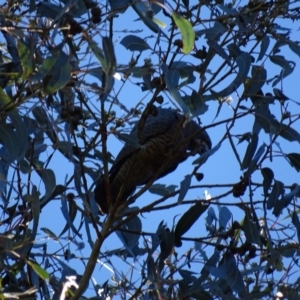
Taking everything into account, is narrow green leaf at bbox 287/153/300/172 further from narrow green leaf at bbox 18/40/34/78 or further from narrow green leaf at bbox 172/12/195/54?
narrow green leaf at bbox 18/40/34/78

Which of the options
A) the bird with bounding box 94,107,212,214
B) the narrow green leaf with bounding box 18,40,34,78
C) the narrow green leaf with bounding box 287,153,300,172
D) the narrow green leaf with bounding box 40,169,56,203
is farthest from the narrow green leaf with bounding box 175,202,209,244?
the narrow green leaf with bounding box 18,40,34,78

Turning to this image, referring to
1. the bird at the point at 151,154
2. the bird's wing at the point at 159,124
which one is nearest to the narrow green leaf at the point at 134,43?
the bird at the point at 151,154

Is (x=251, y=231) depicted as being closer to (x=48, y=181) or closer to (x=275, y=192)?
(x=275, y=192)

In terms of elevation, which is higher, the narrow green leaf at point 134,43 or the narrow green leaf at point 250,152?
the narrow green leaf at point 134,43

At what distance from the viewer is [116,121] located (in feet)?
7.02

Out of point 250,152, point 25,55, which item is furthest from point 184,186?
point 25,55

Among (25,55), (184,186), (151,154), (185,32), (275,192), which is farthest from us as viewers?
(151,154)

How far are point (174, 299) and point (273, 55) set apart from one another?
731 millimetres

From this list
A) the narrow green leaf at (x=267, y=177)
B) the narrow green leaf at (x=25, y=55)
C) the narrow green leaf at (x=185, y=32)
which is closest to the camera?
the narrow green leaf at (x=185, y=32)

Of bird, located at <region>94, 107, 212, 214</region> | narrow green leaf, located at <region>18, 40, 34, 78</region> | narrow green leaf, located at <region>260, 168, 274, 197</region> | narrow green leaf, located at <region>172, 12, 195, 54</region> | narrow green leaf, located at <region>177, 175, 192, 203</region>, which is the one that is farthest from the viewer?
bird, located at <region>94, 107, 212, 214</region>

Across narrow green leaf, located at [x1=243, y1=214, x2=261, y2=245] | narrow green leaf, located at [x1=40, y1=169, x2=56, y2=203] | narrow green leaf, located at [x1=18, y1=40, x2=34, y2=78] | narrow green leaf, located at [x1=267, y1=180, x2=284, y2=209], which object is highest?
narrow green leaf, located at [x1=18, y1=40, x2=34, y2=78]

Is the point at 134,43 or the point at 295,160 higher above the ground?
the point at 134,43

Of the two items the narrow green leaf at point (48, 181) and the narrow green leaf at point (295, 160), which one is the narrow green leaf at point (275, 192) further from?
the narrow green leaf at point (48, 181)

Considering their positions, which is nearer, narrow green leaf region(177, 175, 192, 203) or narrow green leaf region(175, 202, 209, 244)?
narrow green leaf region(177, 175, 192, 203)
